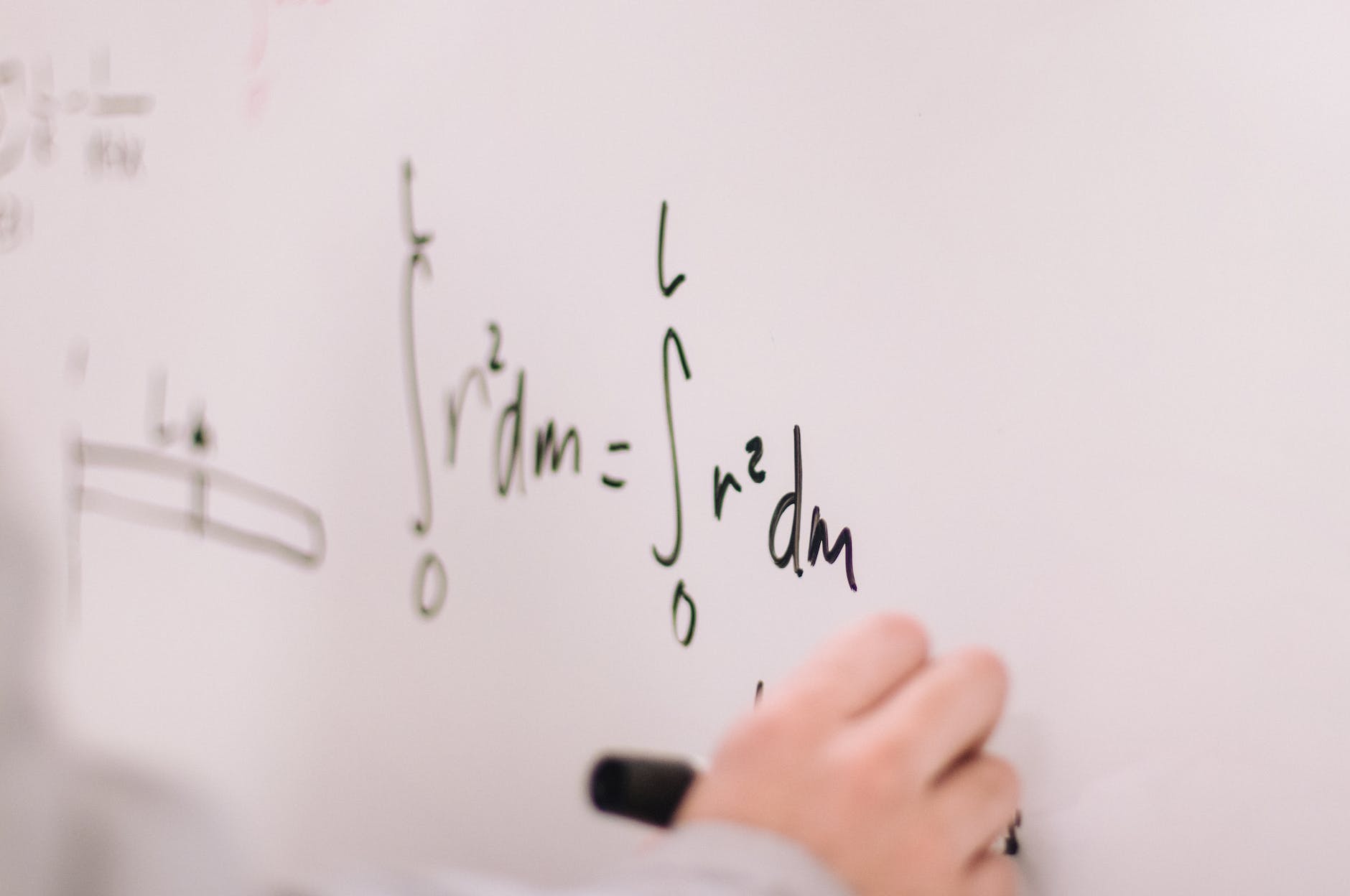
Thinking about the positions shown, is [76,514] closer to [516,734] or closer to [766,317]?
[516,734]

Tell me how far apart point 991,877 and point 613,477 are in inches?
9.0

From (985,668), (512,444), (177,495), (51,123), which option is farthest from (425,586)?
(51,123)

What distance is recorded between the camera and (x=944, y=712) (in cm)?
29

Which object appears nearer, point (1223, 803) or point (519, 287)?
point (1223, 803)

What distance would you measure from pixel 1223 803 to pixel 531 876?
301mm

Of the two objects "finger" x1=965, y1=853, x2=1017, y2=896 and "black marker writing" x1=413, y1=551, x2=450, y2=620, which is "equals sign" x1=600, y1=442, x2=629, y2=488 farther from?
"finger" x1=965, y1=853, x2=1017, y2=896

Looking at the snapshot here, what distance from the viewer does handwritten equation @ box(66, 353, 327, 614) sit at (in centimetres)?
54

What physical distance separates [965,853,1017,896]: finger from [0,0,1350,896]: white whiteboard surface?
0.19 ft

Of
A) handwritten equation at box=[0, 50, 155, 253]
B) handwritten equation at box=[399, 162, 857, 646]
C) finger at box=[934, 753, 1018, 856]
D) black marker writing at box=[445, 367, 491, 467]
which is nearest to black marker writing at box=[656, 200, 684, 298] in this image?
handwritten equation at box=[399, 162, 857, 646]

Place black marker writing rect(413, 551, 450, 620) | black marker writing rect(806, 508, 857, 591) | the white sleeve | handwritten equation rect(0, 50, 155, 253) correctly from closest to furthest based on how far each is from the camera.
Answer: the white sleeve < black marker writing rect(806, 508, 857, 591) < black marker writing rect(413, 551, 450, 620) < handwritten equation rect(0, 50, 155, 253)

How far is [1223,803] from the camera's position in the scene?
1.07 feet

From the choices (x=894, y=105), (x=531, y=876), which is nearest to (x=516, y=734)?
(x=531, y=876)

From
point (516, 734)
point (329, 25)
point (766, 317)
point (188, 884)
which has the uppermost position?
point (329, 25)

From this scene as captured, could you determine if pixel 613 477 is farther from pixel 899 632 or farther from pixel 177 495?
→ pixel 177 495
